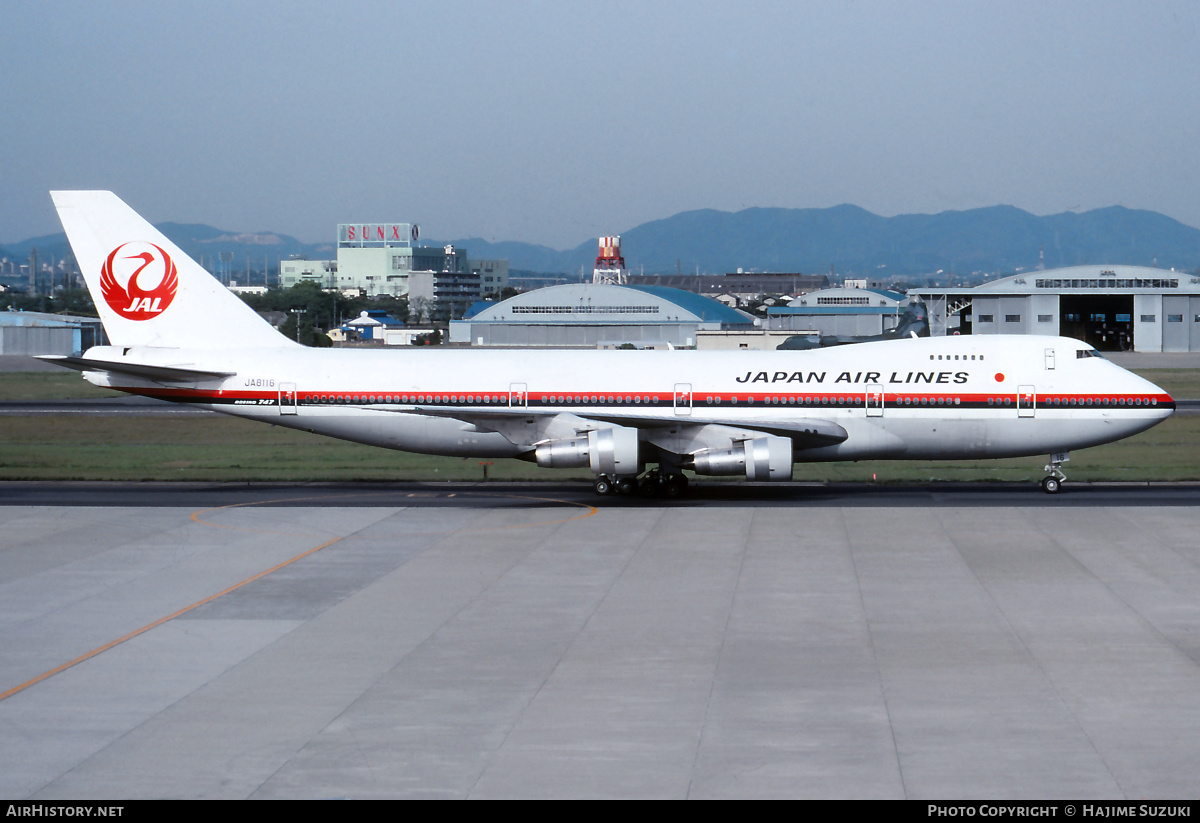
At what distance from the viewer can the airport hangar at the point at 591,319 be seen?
506 ft

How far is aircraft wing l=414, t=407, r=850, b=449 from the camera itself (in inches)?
1303

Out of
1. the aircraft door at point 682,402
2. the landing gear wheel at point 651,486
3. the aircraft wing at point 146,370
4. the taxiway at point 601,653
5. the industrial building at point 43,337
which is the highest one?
the industrial building at point 43,337

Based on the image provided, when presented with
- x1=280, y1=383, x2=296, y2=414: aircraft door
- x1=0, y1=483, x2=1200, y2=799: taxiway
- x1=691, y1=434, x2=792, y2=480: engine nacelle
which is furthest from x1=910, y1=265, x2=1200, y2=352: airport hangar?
x1=0, y1=483, x2=1200, y2=799: taxiway

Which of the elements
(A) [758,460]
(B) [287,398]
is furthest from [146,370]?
(A) [758,460]

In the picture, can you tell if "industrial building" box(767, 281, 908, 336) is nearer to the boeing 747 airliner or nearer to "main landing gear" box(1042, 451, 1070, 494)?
"main landing gear" box(1042, 451, 1070, 494)

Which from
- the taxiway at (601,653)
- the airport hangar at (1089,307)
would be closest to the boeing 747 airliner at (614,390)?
the taxiway at (601,653)

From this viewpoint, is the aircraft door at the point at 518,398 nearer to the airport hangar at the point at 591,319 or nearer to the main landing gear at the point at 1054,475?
the main landing gear at the point at 1054,475

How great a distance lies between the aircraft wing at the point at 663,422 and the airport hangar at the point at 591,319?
11511cm

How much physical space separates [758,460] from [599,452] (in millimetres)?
4284

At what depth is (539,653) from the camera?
18062 mm

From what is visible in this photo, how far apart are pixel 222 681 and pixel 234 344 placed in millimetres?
21173

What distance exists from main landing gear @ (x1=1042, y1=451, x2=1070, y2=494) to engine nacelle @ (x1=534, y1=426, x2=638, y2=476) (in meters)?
12.4
